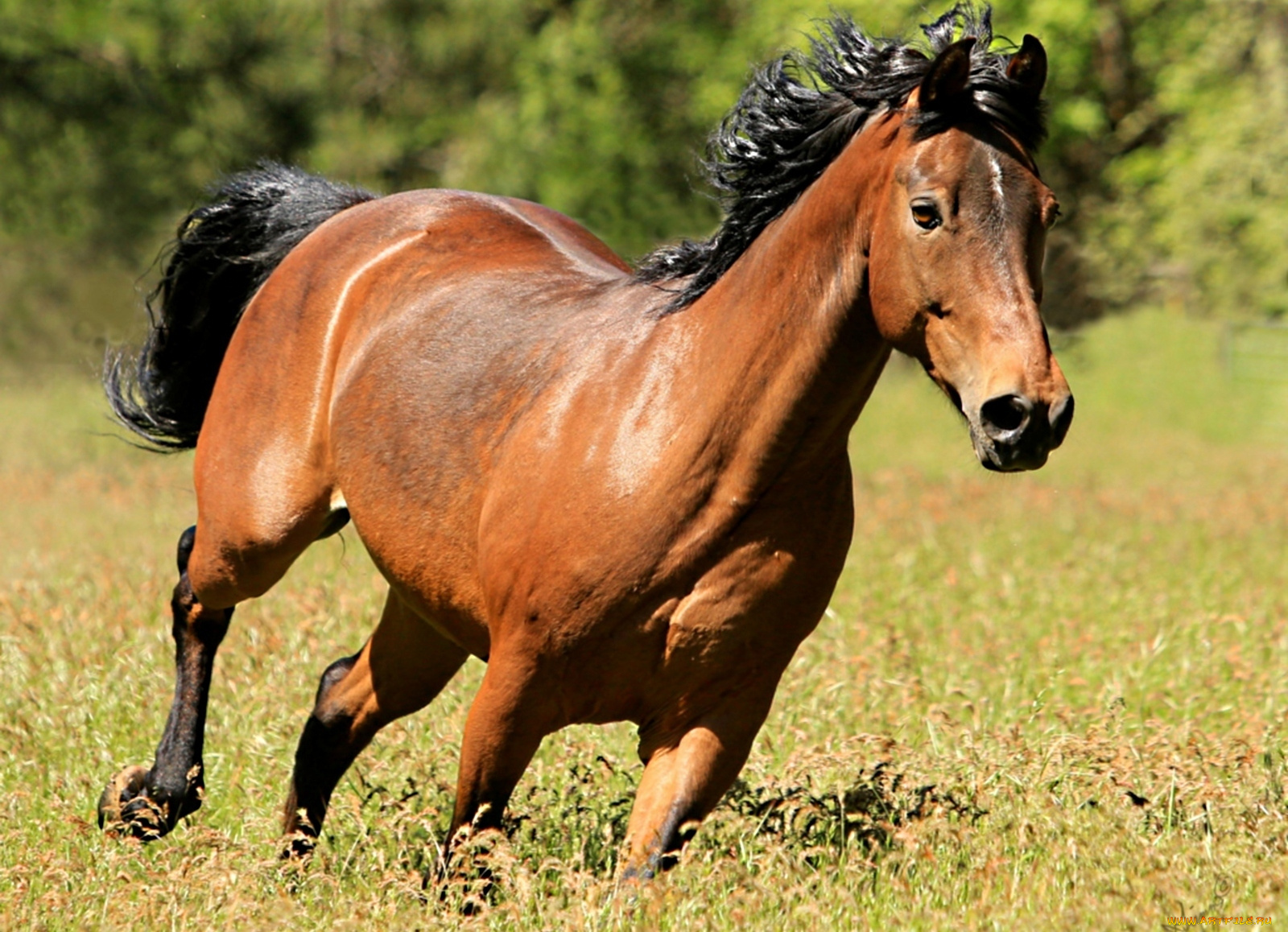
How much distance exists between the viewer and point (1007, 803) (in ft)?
13.8

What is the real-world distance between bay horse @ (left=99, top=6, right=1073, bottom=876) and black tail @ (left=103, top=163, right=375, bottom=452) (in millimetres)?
755

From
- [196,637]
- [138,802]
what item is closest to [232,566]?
[196,637]

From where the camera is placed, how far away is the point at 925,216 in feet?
9.78

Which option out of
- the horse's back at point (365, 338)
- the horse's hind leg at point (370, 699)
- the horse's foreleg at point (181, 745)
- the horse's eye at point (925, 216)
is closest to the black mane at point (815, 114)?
the horse's eye at point (925, 216)

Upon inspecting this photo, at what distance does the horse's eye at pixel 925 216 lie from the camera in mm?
2965

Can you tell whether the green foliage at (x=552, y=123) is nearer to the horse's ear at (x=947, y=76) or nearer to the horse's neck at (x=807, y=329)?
the horse's neck at (x=807, y=329)

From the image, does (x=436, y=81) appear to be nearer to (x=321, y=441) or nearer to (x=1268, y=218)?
(x=1268, y=218)

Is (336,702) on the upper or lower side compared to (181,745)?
upper

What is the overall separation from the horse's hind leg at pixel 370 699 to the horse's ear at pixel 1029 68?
7.61 feet

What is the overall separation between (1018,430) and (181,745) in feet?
9.51

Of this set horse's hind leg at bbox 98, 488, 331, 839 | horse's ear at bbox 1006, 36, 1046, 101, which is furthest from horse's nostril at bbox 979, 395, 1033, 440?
horse's hind leg at bbox 98, 488, 331, 839

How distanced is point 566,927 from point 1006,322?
5.11ft

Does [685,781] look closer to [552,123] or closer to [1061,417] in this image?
[1061,417]

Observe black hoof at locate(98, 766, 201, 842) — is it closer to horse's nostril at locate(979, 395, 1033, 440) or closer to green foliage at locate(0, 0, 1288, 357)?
horse's nostril at locate(979, 395, 1033, 440)
